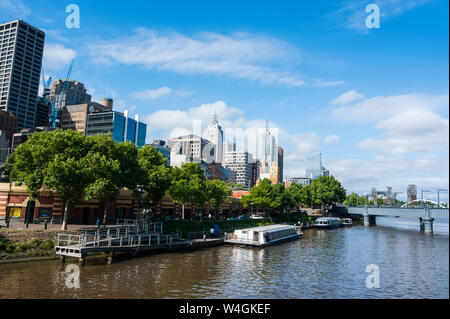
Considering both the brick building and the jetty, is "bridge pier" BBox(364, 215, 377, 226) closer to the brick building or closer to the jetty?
the jetty

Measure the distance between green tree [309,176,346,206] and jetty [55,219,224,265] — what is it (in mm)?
95080

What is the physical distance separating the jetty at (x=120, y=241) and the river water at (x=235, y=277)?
1.67m

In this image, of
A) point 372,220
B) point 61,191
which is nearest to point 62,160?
point 61,191

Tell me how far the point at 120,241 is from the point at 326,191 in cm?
12023

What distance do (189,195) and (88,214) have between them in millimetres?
18465

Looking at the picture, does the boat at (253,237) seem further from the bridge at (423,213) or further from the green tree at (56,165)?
the bridge at (423,213)

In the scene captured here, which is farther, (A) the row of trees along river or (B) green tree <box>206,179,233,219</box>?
(B) green tree <box>206,179,233,219</box>

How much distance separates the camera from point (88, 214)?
182 ft

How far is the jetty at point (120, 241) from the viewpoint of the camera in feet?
124

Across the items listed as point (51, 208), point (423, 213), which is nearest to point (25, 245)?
point (51, 208)

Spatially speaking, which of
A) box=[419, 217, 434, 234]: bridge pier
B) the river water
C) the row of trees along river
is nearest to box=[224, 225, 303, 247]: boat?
the river water

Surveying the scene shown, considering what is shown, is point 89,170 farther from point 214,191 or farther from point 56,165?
point 214,191

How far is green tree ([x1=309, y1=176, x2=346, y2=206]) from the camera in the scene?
143 m

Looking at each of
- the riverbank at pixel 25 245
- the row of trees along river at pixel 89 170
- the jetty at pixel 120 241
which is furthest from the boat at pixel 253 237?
the riverbank at pixel 25 245
